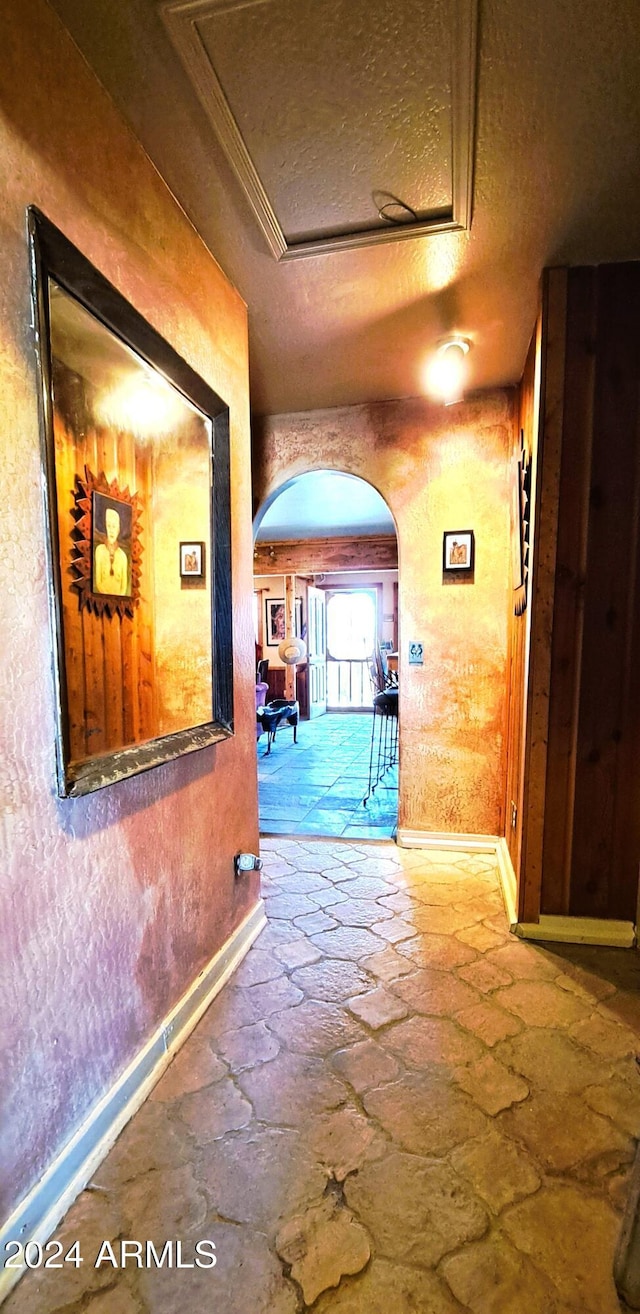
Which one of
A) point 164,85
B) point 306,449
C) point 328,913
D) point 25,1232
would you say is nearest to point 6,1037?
point 25,1232

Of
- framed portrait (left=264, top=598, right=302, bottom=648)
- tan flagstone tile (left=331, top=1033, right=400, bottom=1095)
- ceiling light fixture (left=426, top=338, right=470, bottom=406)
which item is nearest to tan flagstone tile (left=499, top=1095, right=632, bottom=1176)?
tan flagstone tile (left=331, top=1033, right=400, bottom=1095)

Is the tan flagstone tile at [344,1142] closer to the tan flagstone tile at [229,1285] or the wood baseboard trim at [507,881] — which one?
the tan flagstone tile at [229,1285]

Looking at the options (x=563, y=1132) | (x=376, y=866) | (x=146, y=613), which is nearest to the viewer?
(x=563, y=1132)

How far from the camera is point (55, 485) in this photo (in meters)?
1.01

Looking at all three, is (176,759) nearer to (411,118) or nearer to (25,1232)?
(25,1232)

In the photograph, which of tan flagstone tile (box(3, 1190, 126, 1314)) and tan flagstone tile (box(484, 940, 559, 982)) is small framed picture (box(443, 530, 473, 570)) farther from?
tan flagstone tile (box(3, 1190, 126, 1314))

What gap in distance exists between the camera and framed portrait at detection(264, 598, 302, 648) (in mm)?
8055

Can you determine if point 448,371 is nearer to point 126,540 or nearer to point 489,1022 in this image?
point 126,540

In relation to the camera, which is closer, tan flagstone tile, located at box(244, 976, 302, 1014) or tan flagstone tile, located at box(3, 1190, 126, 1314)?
tan flagstone tile, located at box(3, 1190, 126, 1314)

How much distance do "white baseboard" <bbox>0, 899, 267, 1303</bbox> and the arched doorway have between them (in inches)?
65.7

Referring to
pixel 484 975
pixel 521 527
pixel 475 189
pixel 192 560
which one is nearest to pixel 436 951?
pixel 484 975

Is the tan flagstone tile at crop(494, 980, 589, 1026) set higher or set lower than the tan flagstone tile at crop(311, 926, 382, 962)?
higher

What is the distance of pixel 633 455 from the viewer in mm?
1892

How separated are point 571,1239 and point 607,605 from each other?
5.73 feet
